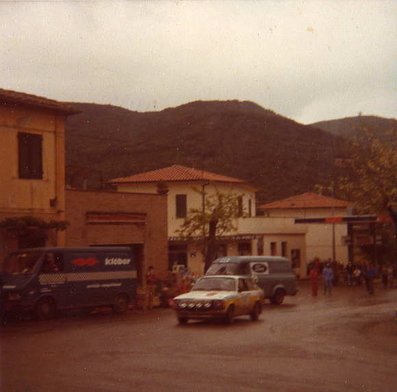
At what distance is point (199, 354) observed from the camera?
1802 centimetres

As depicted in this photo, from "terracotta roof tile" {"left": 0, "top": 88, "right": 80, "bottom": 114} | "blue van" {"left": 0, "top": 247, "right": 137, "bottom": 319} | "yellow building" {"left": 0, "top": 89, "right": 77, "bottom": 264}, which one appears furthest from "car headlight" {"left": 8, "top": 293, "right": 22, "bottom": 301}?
"terracotta roof tile" {"left": 0, "top": 88, "right": 80, "bottom": 114}

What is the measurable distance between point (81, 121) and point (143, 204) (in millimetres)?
119178

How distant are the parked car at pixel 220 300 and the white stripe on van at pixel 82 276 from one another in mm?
4511

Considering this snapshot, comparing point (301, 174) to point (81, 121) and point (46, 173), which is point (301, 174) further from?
point (46, 173)

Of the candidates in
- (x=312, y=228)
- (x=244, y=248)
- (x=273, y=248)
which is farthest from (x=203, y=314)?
(x=312, y=228)

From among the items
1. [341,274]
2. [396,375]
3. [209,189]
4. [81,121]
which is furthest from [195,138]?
[396,375]

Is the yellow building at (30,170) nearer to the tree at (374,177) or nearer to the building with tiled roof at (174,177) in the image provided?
the tree at (374,177)

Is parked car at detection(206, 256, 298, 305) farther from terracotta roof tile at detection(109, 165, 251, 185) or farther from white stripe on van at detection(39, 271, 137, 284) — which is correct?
terracotta roof tile at detection(109, 165, 251, 185)

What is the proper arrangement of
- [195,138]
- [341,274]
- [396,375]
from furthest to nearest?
[195,138] < [341,274] < [396,375]

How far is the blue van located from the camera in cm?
2769

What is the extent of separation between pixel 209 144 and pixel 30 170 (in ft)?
→ 345

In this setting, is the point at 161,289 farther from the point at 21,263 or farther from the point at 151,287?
the point at 21,263

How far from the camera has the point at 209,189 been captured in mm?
72750

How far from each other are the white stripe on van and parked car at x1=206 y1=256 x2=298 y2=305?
16.3 ft
